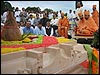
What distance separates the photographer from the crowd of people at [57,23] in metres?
2.64

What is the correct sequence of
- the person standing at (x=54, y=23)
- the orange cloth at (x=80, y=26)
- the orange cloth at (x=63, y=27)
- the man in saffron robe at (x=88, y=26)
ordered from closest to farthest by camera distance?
the man in saffron robe at (x=88, y=26)
the orange cloth at (x=80, y=26)
the orange cloth at (x=63, y=27)
the person standing at (x=54, y=23)

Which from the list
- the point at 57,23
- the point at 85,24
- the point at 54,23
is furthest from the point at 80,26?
the point at 54,23

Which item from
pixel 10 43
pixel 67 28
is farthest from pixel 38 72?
pixel 67 28

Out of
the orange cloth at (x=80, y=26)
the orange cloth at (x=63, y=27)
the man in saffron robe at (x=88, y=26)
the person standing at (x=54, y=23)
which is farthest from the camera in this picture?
the person standing at (x=54, y=23)

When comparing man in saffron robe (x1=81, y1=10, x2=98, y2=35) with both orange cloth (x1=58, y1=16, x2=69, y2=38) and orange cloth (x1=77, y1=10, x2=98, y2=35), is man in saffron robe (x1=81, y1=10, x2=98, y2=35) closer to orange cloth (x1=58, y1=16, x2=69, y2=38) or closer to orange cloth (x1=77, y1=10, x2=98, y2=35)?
orange cloth (x1=77, y1=10, x2=98, y2=35)

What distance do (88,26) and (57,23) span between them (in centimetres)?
79

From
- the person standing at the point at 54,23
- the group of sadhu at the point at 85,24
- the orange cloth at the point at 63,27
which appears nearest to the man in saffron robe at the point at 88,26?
the group of sadhu at the point at 85,24

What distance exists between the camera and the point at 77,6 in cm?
309

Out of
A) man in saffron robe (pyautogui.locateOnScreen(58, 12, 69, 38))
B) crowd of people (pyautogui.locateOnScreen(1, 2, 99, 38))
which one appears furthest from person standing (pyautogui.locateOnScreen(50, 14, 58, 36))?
man in saffron robe (pyautogui.locateOnScreen(58, 12, 69, 38))

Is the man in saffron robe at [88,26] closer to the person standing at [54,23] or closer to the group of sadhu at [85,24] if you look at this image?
the group of sadhu at [85,24]

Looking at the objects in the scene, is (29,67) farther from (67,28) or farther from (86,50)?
(67,28)

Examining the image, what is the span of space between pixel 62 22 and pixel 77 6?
14.7 inches

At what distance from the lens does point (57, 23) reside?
132 inches

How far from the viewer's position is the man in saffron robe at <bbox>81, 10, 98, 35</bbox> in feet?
8.46
